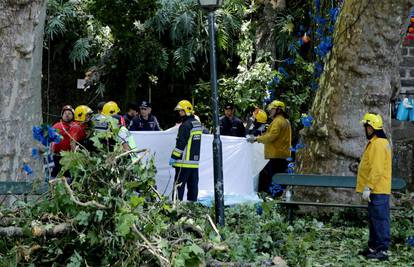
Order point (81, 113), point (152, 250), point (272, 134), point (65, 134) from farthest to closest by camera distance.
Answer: point (272, 134) → point (81, 113) → point (65, 134) → point (152, 250)

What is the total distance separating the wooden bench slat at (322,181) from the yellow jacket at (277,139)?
2938mm

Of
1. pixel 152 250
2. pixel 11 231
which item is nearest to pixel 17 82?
pixel 11 231

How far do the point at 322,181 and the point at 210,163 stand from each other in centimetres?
330

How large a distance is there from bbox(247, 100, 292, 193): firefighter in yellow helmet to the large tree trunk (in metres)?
5.16

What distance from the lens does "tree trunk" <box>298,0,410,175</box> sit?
1379cm

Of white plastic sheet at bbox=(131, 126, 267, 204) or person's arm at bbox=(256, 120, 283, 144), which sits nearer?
white plastic sheet at bbox=(131, 126, 267, 204)

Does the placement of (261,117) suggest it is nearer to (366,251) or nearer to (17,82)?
(17,82)

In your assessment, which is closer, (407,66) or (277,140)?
(277,140)

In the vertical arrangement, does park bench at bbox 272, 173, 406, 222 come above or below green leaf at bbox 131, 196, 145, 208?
below

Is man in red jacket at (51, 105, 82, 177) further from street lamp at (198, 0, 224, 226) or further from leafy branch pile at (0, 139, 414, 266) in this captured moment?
leafy branch pile at (0, 139, 414, 266)

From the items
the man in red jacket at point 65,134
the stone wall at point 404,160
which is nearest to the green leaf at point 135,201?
the man in red jacket at point 65,134

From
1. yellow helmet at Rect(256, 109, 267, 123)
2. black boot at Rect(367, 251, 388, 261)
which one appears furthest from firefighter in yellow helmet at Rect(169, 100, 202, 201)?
black boot at Rect(367, 251, 388, 261)

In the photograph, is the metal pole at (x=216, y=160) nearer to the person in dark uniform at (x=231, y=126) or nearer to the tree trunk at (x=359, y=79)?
the tree trunk at (x=359, y=79)

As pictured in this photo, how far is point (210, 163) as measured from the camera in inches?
631
